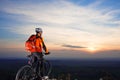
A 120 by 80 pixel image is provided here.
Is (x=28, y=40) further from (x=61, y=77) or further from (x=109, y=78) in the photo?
(x=109, y=78)

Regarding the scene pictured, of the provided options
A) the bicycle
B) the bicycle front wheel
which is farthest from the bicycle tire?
the bicycle front wheel

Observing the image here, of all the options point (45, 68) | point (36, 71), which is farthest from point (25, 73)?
point (45, 68)

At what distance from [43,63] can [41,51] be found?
2.40 feet

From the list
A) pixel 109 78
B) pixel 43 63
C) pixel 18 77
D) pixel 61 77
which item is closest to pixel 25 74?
pixel 18 77

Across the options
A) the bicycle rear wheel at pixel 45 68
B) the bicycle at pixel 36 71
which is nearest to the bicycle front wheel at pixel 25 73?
the bicycle at pixel 36 71

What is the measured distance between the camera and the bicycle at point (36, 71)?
547 inches

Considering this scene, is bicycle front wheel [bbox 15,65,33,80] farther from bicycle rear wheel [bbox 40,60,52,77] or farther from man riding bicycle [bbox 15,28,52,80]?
bicycle rear wheel [bbox 40,60,52,77]

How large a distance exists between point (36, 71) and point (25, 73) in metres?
0.83

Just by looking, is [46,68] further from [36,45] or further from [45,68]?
[36,45]

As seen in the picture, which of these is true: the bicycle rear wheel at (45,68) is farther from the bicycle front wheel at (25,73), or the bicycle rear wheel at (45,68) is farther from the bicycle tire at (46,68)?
the bicycle front wheel at (25,73)

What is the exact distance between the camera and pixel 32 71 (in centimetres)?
1444

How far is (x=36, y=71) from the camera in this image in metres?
14.7

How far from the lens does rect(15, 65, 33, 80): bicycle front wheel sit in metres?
13.7

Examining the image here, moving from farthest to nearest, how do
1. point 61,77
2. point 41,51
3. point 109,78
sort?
point 109,78, point 61,77, point 41,51
